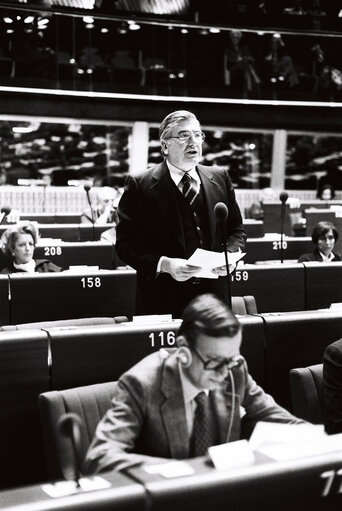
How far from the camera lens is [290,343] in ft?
10.6

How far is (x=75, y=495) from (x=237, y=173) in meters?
17.2

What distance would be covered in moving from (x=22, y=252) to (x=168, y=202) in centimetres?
261

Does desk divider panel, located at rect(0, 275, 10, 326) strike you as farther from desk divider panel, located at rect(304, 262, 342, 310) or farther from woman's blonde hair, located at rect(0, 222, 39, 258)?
desk divider panel, located at rect(304, 262, 342, 310)

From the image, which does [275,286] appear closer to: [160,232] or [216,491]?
[160,232]

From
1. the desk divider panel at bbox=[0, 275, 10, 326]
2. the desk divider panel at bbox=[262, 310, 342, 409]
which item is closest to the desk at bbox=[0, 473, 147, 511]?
the desk divider panel at bbox=[262, 310, 342, 409]

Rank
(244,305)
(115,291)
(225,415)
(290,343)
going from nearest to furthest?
(225,415) → (290,343) → (244,305) → (115,291)

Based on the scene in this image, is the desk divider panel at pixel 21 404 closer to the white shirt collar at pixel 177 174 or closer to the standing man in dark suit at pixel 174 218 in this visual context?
the standing man in dark suit at pixel 174 218

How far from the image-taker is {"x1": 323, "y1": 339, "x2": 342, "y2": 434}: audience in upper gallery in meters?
2.67

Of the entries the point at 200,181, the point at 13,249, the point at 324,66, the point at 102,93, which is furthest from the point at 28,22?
the point at 200,181

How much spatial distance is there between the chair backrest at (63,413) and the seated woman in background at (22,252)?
3266 mm

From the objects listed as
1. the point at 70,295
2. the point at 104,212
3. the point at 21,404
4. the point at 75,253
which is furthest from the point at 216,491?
the point at 104,212

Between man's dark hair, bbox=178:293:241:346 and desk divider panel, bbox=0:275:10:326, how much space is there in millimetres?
2316

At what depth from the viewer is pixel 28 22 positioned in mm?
15359

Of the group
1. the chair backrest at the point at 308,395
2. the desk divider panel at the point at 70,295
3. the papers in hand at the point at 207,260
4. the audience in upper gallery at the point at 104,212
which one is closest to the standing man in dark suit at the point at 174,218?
the papers in hand at the point at 207,260
